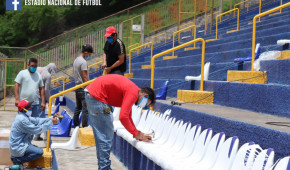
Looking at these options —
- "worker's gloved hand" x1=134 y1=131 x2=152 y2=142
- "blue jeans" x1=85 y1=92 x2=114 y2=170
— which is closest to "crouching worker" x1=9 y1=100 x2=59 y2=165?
"blue jeans" x1=85 y1=92 x2=114 y2=170

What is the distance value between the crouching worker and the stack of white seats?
1.57m

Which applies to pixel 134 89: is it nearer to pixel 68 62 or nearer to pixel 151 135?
pixel 151 135

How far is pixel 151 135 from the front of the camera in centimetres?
551

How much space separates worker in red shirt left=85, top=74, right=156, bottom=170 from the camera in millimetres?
4859

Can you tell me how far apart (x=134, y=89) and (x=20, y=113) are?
2867mm

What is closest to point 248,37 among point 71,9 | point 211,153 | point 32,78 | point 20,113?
point 32,78

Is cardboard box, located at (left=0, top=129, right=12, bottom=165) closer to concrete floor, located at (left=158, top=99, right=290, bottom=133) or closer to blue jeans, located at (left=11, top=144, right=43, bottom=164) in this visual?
blue jeans, located at (left=11, top=144, right=43, bottom=164)

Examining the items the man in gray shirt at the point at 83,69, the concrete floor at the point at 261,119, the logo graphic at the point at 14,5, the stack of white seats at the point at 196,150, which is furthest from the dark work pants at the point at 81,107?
the logo graphic at the point at 14,5

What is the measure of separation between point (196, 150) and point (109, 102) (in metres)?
1.34

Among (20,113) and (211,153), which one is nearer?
(211,153)

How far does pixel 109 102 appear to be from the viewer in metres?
5.20

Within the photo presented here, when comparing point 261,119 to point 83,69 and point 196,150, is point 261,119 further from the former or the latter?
point 83,69

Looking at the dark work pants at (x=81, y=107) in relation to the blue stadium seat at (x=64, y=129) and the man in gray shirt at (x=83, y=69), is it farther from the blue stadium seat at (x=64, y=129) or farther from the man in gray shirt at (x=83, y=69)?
the blue stadium seat at (x=64, y=129)

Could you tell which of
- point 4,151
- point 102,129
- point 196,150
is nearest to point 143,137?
point 102,129
